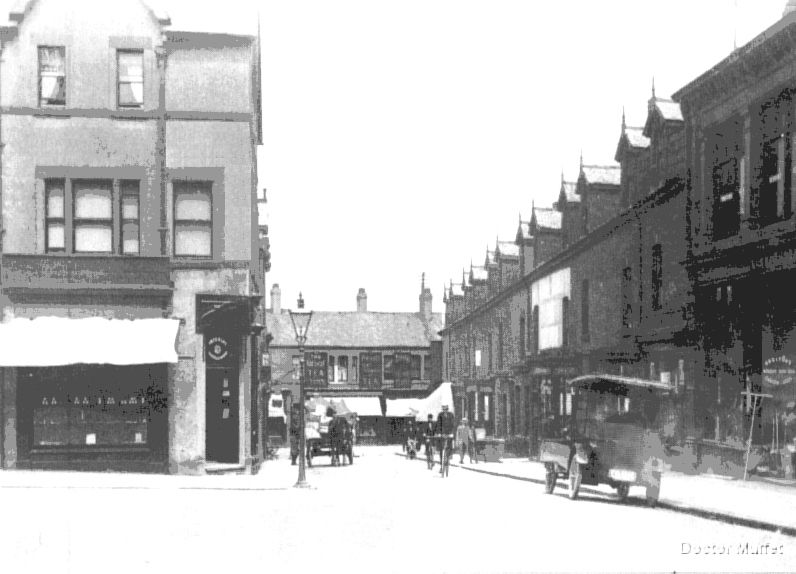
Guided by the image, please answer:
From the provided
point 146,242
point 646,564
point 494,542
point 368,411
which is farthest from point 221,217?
point 368,411

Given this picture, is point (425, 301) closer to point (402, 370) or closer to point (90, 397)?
point (402, 370)

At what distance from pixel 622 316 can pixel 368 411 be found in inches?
1810

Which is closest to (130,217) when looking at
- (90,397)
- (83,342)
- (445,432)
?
(83,342)

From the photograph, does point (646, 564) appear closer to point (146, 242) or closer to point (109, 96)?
point (146, 242)

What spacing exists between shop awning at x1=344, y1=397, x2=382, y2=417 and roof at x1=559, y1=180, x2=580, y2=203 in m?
40.0

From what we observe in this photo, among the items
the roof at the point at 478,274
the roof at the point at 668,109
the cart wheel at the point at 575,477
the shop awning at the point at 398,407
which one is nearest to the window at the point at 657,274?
the roof at the point at 668,109

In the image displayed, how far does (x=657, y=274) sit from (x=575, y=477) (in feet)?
33.7

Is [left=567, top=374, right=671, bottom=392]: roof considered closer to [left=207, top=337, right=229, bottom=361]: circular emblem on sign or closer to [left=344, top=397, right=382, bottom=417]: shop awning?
[left=207, top=337, right=229, bottom=361]: circular emblem on sign

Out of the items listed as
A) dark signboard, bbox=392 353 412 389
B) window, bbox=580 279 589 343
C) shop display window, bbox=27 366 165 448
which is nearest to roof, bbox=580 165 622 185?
window, bbox=580 279 589 343

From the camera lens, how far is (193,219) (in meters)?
25.0

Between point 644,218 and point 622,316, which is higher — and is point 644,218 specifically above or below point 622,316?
above

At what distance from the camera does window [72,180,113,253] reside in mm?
24578

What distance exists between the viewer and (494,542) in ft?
39.9

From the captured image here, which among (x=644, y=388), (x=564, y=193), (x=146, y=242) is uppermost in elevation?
(x=564, y=193)
